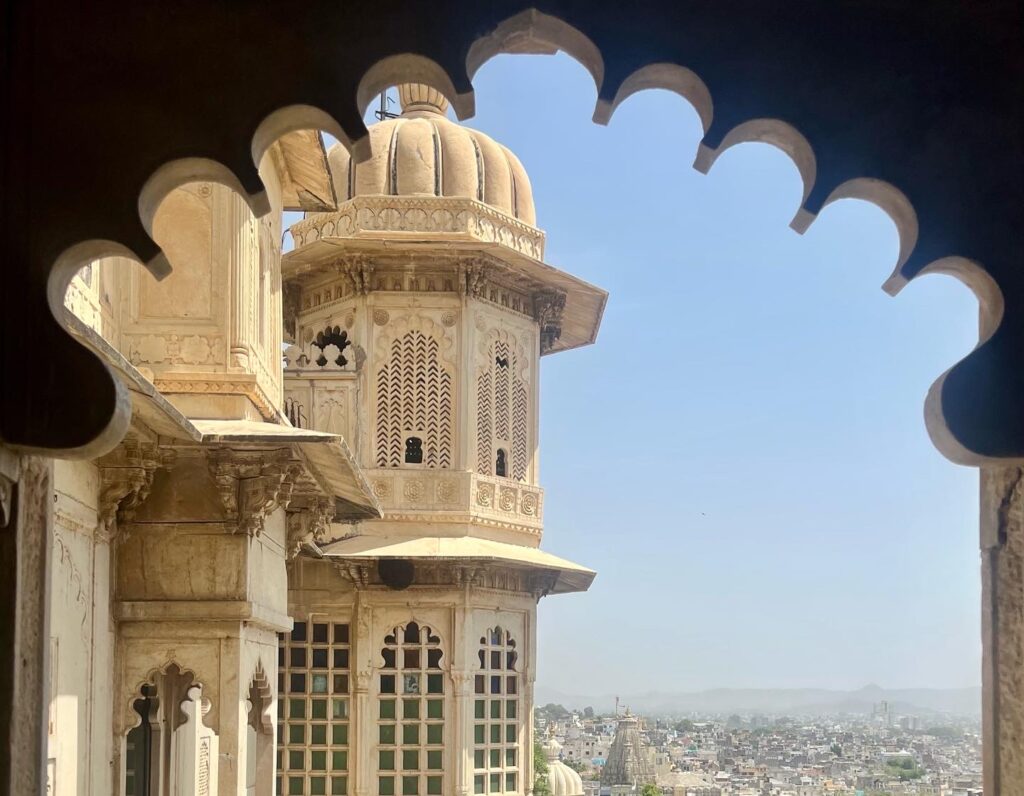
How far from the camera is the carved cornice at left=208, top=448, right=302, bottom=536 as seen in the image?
320 inches

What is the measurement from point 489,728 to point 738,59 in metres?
12.2

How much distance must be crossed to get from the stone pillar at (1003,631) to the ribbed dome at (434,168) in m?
12.2

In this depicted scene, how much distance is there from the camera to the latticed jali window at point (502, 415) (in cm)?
1476

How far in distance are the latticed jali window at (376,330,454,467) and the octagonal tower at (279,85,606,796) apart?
0.01m

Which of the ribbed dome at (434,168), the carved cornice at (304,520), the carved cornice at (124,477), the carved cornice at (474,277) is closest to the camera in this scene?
the carved cornice at (124,477)

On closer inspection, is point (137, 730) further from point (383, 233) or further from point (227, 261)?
point (383, 233)

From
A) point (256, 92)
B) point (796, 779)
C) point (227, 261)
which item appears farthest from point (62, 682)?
point (796, 779)

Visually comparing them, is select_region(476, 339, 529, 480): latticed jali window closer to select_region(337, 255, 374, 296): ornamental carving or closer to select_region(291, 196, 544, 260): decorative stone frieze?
select_region(291, 196, 544, 260): decorative stone frieze

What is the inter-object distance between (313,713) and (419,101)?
676cm

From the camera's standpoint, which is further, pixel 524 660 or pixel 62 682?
pixel 524 660

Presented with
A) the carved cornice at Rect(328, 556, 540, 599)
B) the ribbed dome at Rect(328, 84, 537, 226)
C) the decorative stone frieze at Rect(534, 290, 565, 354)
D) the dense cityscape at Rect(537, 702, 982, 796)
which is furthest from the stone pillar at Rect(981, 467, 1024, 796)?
the dense cityscape at Rect(537, 702, 982, 796)

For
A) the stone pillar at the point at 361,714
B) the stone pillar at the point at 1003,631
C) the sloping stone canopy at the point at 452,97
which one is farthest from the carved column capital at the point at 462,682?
the sloping stone canopy at the point at 452,97

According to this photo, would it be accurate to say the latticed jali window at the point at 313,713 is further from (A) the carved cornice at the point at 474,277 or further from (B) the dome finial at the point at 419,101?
(B) the dome finial at the point at 419,101

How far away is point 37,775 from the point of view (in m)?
2.88
